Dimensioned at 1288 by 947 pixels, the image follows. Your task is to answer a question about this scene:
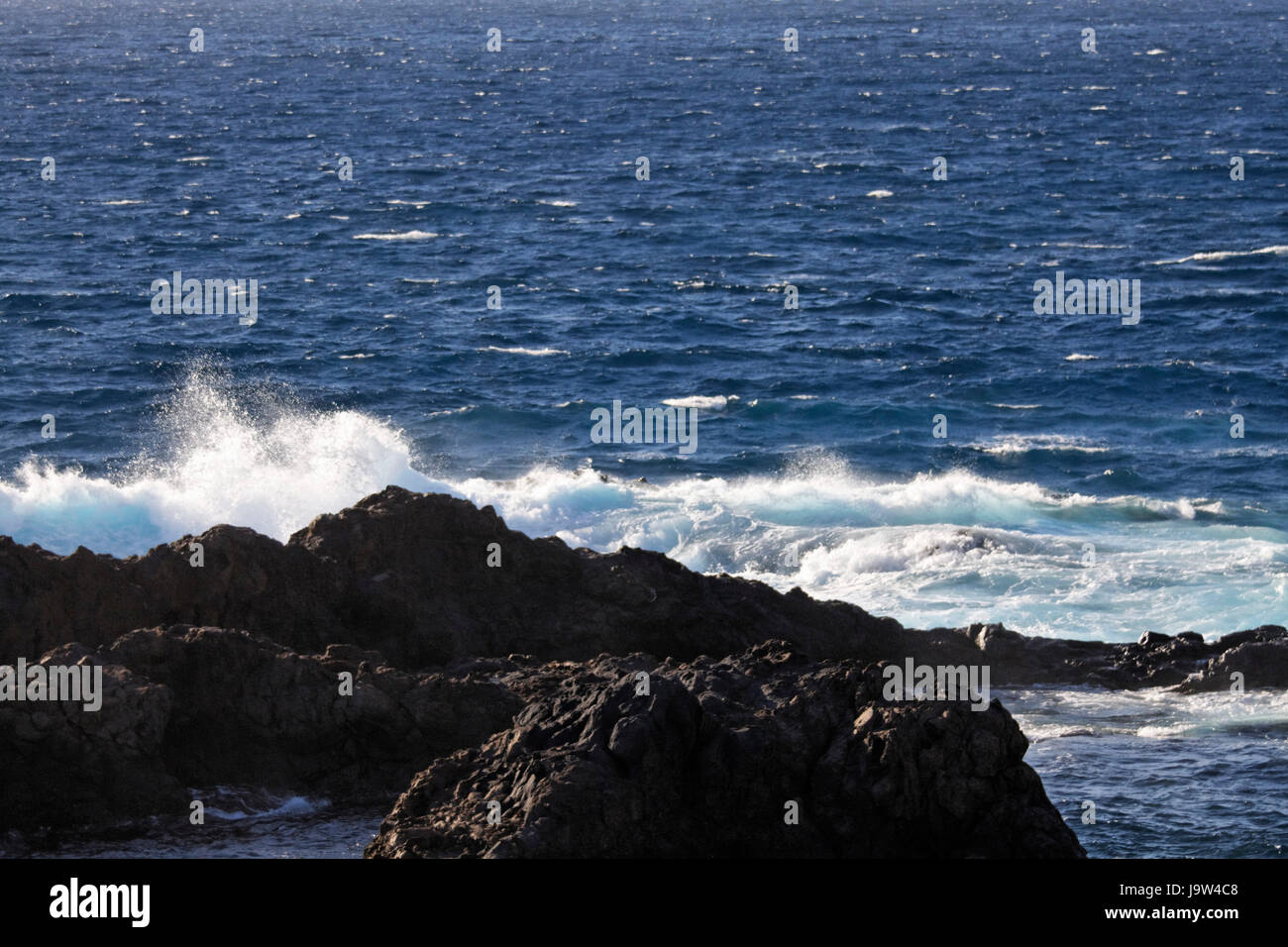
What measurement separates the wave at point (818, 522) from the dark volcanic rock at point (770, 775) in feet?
40.3

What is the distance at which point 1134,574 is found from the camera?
30281 mm

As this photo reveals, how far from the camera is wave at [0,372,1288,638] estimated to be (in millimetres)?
29125

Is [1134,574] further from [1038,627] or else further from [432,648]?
[432,648]

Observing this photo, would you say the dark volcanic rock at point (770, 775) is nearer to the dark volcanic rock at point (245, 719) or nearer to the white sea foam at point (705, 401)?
the dark volcanic rock at point (245, 719)

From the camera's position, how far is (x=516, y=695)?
18469 mm

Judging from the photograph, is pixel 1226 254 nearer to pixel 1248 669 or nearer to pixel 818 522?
pixel 818 522

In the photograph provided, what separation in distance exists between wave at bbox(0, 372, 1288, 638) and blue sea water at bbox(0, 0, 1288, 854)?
0.37 ft

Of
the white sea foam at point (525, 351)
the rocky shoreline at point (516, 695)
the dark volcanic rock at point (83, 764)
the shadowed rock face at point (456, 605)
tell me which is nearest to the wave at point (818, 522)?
the shadowed rock face at point (456, 605)

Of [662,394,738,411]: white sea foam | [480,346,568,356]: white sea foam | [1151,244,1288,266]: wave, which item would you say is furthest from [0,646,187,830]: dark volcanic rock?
[1151,244,1288,266]: wave

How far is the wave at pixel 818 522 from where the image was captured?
29.1m

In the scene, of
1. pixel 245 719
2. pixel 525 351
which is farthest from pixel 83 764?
pixel 525 351

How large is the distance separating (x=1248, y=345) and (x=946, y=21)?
367ft

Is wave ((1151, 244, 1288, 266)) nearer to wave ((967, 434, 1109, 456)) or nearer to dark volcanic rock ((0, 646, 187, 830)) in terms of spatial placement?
wave ((967, 434, 1109, 456))
